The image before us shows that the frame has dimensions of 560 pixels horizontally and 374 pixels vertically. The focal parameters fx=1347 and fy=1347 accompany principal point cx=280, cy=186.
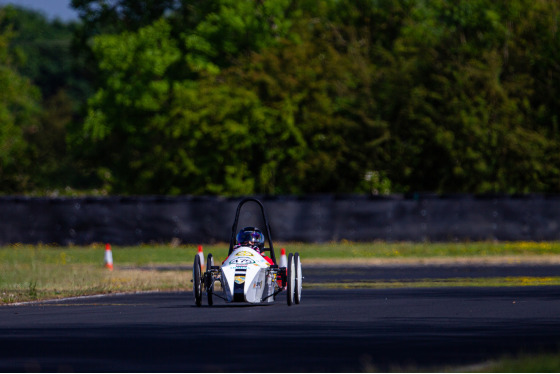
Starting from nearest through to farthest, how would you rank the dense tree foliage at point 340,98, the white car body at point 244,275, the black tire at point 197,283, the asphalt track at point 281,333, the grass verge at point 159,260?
the asphalt track at point 281,333 < the white car body at point 244,275 < the black tire at point 197,283 < the grass verge at point 159,260 < the dense tree foliage at point 340,98

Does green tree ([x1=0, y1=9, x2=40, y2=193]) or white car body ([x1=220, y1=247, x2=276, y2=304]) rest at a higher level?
green tree ([x1=0, y1=9, x2=40, y2=193])

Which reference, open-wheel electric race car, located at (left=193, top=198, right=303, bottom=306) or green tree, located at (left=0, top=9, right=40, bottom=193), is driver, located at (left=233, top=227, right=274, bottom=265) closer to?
open-wheel electric race car, located at (left=193, top=198, right=303, bottom=306)

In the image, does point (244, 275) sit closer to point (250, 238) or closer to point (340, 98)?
point (250, 238)

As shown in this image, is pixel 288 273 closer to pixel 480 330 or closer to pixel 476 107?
pixel 480 330

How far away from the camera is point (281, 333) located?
53.9 feet

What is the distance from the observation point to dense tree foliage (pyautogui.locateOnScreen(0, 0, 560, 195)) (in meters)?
55.8

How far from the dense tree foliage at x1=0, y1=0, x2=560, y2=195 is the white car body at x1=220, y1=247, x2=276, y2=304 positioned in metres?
Answer: 34.5

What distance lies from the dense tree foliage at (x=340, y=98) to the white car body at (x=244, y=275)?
34546 millimetres

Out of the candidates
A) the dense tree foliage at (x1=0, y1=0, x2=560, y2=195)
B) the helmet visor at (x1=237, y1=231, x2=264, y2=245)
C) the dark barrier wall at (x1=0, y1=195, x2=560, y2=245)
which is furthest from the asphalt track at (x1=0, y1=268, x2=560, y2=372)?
the dense tree foliage at (x1=0, y1=0, x2=560, y2=195)

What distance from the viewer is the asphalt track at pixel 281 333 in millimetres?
13227

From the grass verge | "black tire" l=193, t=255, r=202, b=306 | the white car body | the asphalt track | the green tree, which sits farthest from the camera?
the green tree

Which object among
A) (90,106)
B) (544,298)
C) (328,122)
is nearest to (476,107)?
(328,122)

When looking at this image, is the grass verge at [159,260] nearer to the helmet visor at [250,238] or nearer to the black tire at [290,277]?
the helmet visor at [250,238]

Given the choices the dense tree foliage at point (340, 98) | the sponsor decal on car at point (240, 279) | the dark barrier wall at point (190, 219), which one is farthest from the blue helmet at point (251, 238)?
the dense tree foliage at point (340, 98)
